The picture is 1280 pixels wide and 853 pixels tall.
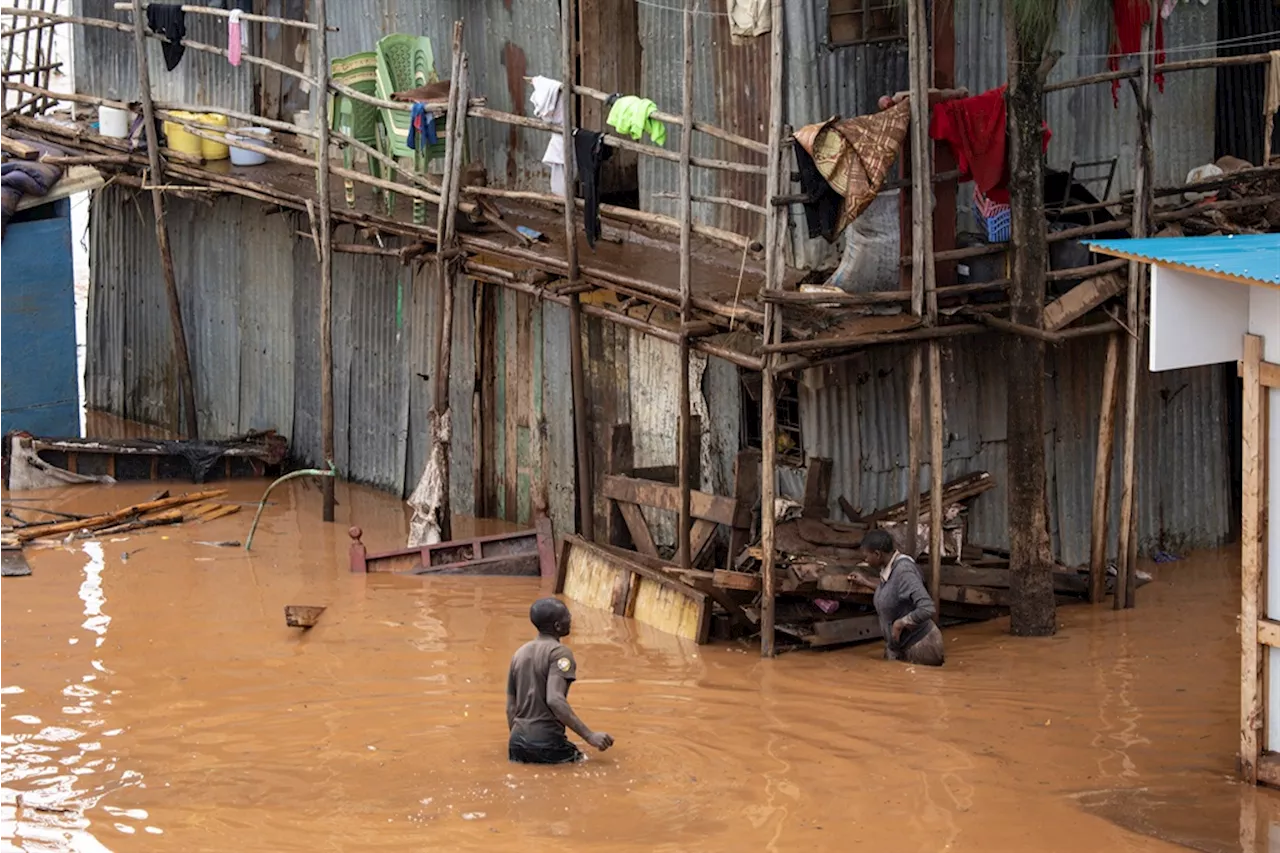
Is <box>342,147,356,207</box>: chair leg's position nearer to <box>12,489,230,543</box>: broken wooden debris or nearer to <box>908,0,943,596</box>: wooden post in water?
<box>12,489,230,543</box>: broken wooden debris

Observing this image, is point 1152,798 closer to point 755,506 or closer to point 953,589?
point 953,589

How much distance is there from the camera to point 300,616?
1316 cm

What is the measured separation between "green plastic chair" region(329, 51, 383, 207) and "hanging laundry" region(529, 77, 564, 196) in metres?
2.21

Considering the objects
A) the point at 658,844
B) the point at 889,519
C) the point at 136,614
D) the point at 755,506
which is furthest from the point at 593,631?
the point at 658,844

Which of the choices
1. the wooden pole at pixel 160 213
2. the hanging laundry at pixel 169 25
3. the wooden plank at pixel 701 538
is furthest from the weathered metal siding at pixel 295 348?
the wooden plank at pixel 701 538

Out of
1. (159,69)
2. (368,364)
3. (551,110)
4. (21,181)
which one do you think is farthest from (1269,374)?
(159,69)

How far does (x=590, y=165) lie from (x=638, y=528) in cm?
281

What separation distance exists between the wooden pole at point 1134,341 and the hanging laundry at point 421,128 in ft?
19.7

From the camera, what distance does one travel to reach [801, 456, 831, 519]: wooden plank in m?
13.2

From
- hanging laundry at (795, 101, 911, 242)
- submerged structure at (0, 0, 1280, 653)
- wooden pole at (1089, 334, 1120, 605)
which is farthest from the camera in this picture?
wooden pole at (1089, 334, 1120, 605)

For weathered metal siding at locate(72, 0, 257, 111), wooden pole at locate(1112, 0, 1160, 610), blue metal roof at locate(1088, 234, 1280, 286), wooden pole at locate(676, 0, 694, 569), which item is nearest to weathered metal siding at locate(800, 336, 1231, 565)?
wooden pole at locate(676, 0, 694, 569)

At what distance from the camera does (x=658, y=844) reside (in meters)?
8.59

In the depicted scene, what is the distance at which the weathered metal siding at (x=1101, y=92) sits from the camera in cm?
1354

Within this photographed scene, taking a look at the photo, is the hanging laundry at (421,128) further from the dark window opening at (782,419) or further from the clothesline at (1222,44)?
the clothesline at (1222,44)
